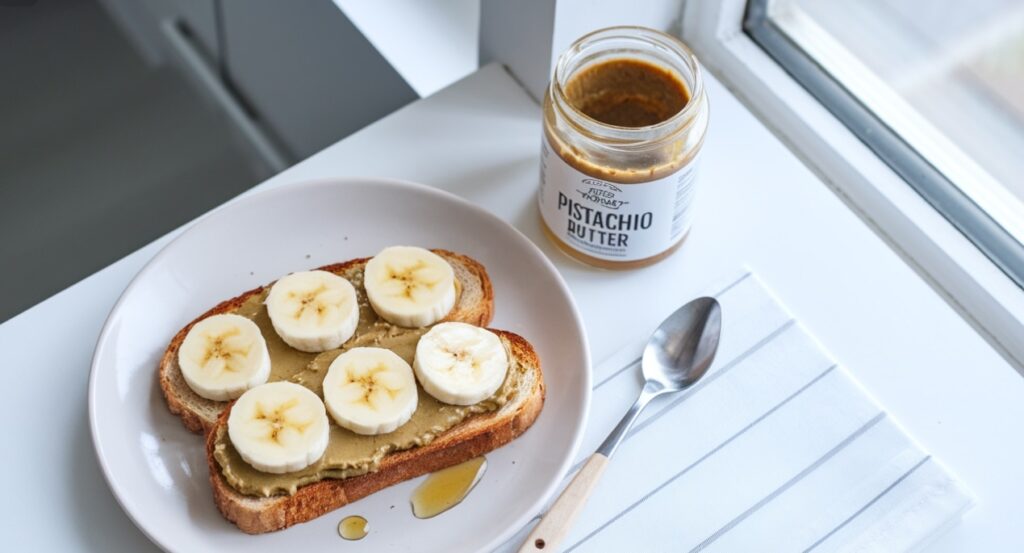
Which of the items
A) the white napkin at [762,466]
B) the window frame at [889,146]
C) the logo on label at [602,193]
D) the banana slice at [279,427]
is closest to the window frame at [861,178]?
the window frame at [889,146]

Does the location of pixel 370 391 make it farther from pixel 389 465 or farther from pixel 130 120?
pixel 130 120

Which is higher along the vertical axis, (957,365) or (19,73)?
(957,365)

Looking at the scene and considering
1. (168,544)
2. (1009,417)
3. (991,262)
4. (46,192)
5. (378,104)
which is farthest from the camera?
(46,192)

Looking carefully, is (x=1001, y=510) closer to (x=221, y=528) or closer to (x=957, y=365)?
→ (x=957, y=365)

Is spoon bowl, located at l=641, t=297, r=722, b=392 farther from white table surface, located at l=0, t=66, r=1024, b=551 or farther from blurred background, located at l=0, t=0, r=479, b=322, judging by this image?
blurred background, located at l=0, t=0, r=479, b=322

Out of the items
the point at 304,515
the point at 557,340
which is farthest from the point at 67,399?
the point at 557,340

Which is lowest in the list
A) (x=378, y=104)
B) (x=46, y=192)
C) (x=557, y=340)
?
(x=46, y=192)

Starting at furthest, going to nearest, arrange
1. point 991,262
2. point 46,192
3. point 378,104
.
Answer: point 46,192 < point 378,104 < point 991,262
